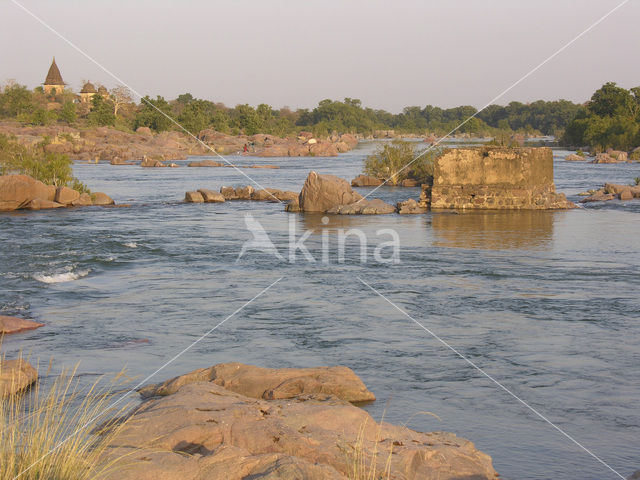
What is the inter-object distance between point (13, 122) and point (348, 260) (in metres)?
68.3

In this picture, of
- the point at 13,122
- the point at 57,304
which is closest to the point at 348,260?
the point at 57,304

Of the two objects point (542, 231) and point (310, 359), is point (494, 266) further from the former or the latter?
point (310, 359)

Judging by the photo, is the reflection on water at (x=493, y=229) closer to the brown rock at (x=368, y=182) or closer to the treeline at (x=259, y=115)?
the brown rock at (x=368, y=182)

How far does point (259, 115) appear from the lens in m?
105

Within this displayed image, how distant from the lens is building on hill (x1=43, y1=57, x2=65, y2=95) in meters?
119

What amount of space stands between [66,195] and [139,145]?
45.9m

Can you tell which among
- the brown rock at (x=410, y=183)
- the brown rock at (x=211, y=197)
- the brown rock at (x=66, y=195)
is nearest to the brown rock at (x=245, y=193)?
the brown rock at (x=211, y=197)

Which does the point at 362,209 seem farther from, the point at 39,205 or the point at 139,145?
the point at 139,145

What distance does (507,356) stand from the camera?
8.42 metres

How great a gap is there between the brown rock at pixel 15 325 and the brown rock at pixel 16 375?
2202 millimetres

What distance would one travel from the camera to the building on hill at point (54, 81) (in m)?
119

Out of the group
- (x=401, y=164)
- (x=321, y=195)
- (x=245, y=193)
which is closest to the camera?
(x=321, y=195)

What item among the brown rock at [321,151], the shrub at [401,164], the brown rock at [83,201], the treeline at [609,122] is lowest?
the brown rock at [83,201]

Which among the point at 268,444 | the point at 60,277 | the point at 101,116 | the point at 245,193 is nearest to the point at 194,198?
the point at 245,193
